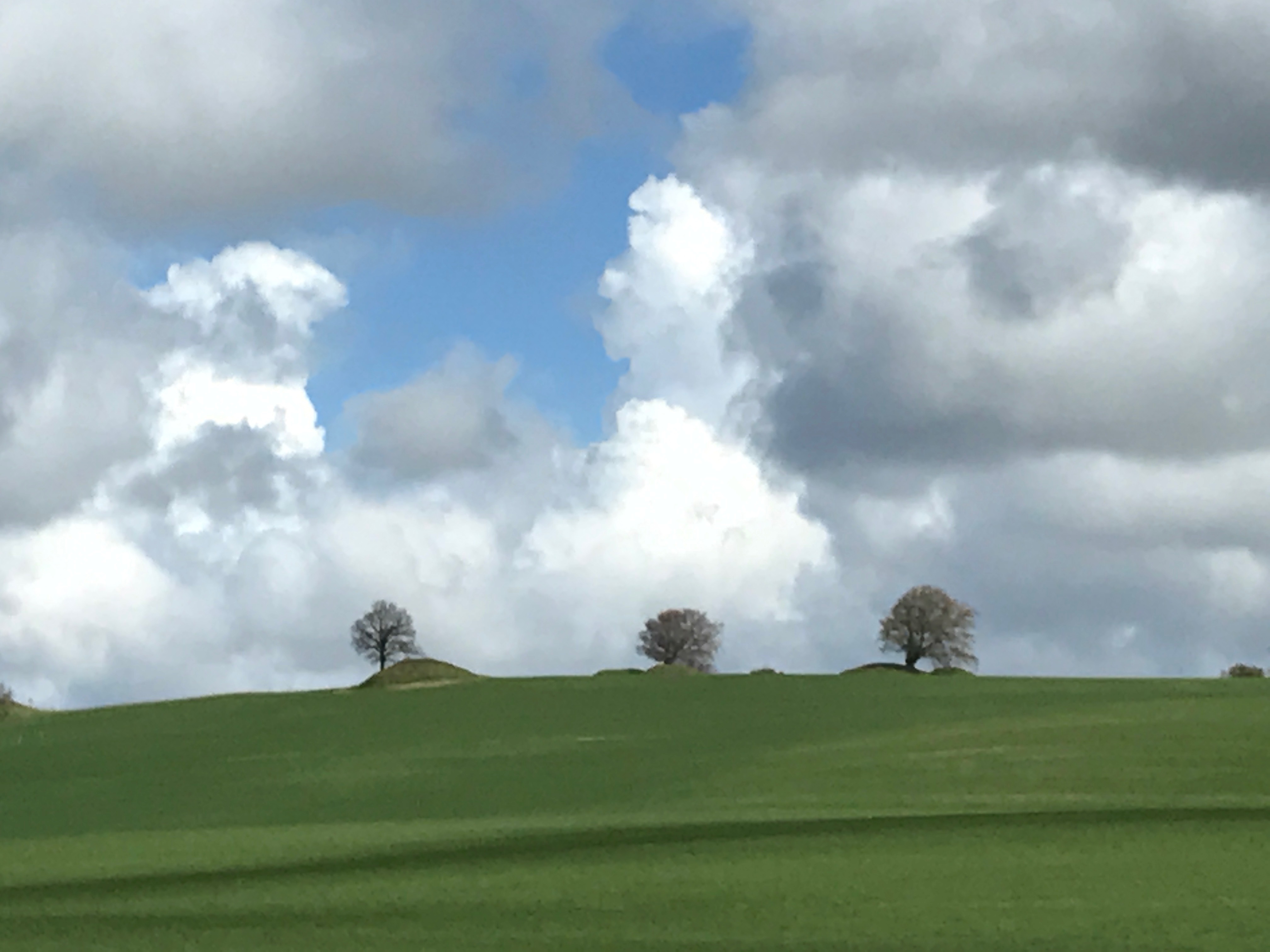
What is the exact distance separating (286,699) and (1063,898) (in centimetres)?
2986

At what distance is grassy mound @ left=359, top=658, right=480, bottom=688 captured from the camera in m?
43.1

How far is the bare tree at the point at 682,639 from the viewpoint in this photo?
72.3m

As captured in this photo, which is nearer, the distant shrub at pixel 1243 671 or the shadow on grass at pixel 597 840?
the shadow on grass at pixel 597 840

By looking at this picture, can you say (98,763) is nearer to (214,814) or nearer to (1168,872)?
(214,814)

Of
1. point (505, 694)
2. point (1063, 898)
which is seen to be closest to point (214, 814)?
point (1063, 898)

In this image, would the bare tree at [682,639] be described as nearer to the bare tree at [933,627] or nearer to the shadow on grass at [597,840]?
the bare tree at [933,627]

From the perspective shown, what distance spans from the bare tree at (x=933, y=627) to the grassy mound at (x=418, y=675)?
27186 millimetres

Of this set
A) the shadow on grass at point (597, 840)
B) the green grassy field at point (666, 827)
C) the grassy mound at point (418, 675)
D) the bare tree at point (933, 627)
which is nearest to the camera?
the green grassy field at point (666, 827)

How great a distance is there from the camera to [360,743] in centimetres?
2912

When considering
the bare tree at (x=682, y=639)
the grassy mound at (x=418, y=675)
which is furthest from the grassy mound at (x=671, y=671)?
the bare tree at (x=682, y=639)

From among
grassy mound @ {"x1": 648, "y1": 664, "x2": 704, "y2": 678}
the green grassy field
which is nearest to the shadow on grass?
the green grassy field

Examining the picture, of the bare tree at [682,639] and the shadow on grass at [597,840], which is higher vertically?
the bare tree at [682,639]

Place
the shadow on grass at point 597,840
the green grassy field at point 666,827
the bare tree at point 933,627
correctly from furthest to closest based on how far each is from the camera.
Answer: the bare tree at point 933,627, the shadow on grass at point 597,840, the green grassy field at point 666,827

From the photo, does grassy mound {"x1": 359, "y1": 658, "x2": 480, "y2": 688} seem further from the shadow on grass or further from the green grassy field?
the shadow on grass
